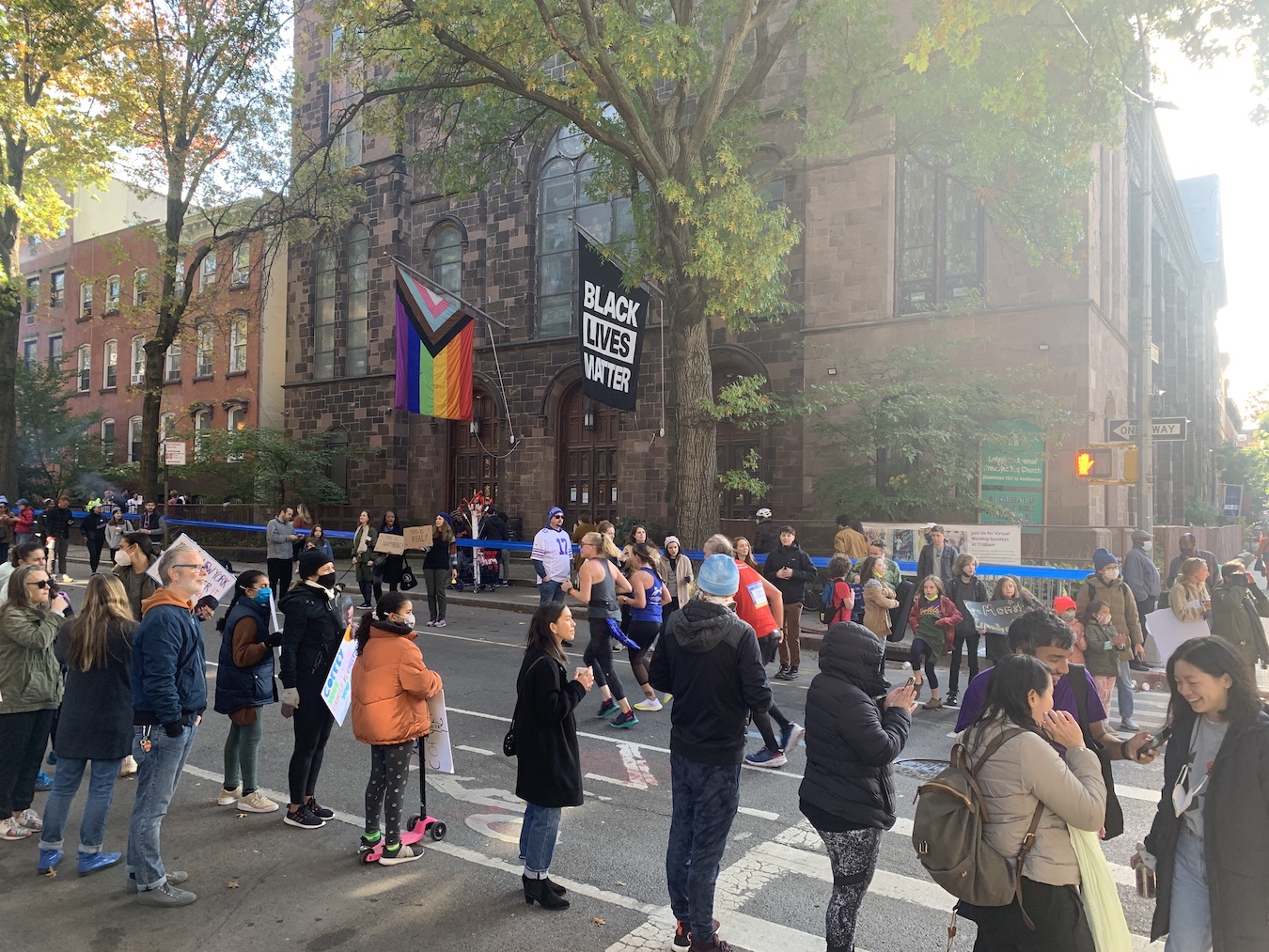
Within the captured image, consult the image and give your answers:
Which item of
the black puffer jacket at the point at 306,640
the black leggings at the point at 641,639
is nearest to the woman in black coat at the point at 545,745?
the black puffer jacket at the point at 306,640

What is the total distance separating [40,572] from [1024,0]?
11026mm

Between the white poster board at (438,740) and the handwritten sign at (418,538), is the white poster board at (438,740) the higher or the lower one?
the lower one

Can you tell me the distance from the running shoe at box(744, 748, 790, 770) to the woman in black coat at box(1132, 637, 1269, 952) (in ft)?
12.7

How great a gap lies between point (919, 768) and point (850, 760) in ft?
12.9

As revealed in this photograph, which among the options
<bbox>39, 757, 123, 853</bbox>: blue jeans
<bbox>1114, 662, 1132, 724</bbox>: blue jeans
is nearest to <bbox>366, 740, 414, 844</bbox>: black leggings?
<bbox>39, 757, 123, 853</bbox>: blue jeans

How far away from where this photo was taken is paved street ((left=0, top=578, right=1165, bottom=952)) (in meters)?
4.38

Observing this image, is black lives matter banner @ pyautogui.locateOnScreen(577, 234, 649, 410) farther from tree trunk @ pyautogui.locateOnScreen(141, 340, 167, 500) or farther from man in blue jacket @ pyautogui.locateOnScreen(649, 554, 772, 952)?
tree trunk @ pyautogui.locateOnScreen(141, 340, 167, 500)

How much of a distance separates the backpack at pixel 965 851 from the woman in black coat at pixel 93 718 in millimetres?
4213

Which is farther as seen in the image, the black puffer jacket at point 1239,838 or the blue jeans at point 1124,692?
the blue jeans at point 1124,692

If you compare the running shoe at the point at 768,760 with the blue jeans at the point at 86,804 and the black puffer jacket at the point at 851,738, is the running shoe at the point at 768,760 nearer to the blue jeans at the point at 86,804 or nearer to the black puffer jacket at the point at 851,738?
the black puffer jacket at the point at 851,738

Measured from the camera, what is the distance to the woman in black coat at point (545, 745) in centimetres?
458

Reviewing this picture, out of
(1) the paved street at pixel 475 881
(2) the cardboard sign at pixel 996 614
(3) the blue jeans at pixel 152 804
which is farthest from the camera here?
(2) the cardboard sign at pixel 996 614

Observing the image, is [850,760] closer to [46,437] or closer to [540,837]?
[540,837]

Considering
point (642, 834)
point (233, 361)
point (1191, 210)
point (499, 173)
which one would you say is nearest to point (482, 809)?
point (642, 834)
